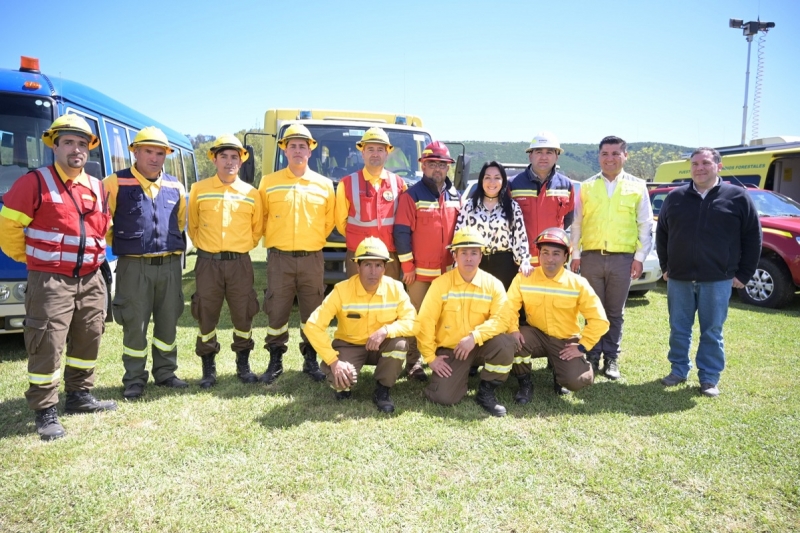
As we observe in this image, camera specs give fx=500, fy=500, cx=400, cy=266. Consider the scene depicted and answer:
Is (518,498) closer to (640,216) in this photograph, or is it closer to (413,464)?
(413,464)

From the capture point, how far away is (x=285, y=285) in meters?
4.46

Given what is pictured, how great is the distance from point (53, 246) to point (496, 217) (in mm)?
3413

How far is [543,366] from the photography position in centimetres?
506

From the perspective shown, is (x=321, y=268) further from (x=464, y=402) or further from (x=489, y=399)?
(x=489, y=399)

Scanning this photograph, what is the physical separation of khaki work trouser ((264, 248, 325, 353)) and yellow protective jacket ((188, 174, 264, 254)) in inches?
12.7

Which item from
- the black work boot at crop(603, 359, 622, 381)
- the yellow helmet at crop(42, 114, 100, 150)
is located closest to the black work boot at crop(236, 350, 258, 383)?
the yellow helmet at crop(42, 114, 100, 150)

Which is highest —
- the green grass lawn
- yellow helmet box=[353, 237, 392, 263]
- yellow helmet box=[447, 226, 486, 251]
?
yellow helmet box=[447, 226, 486, 251]

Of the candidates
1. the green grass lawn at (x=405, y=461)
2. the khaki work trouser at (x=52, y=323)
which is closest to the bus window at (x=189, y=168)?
the green grass lawn at (x=405, y=461)

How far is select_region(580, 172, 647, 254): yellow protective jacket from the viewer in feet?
15.2

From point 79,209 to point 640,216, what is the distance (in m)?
4.66

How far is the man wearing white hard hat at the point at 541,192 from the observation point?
4.54 m

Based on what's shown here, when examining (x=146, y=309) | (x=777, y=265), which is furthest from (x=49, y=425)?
(x=777, y=265)

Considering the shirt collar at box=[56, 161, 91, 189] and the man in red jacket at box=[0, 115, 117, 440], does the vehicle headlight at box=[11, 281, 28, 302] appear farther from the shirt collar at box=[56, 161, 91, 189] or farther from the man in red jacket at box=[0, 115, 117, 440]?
the shirt collar at box=[56, 161, 91, 189]

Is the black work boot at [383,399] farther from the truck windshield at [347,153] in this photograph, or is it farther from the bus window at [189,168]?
the bus window at [189,168]
